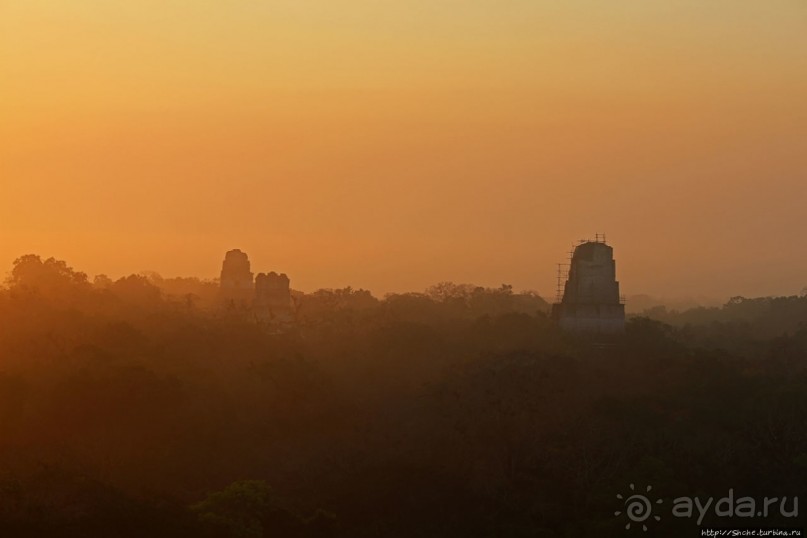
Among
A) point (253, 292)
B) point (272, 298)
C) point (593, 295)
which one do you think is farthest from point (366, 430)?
point (253, 292)

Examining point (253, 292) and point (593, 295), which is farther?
point (253, 292)

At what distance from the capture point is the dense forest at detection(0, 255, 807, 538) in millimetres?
30062

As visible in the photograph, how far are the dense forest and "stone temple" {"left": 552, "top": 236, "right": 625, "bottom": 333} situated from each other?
110cm

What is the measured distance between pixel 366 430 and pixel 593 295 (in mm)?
20506

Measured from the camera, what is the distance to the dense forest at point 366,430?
30.1 m

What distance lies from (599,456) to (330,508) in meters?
8.24

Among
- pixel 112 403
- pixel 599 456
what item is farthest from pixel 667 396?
pixel 112 403

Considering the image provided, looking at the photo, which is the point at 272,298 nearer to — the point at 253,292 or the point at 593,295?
the point at 253,292

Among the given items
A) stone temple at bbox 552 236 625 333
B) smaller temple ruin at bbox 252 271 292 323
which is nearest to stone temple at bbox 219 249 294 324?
smaller temple ruin at bbox 252 271 292 323

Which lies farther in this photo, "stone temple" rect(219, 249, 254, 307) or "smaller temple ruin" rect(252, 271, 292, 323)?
"stone temple" rect(219, 249, 254, 307)

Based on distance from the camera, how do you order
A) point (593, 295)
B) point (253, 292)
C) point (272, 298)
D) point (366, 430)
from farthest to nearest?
1. point (253, 292)
2. point (272, 298)
3. point (593, 295)
4. point (366, 430)

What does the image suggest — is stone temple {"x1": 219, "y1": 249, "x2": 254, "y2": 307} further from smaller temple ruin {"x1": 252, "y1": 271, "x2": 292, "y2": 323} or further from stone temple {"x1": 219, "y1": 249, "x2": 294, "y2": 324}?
smaller temple ruin {"x1": 252, "y1": 271, "x2": 292, "y2": 323}

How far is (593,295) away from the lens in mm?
57031

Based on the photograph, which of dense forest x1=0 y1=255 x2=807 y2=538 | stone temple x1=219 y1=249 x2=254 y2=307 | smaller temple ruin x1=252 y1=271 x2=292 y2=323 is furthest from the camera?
stone temple x1=219 y1=249 x2=254 y2=307
